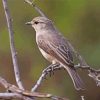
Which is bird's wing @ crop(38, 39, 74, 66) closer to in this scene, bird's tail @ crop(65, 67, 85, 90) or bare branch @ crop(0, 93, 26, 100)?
bird's tail @ crop(65, 67, 85, 90)

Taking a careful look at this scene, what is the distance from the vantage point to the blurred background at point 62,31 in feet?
24.9

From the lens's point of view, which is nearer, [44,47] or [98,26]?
[44,47]

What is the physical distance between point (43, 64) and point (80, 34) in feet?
2.52

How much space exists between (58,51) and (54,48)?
0.14 metres

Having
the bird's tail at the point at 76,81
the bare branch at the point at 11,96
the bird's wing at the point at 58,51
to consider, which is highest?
the bird's wing at the point at 58,51

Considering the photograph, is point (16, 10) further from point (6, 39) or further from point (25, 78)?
point (25, 78)

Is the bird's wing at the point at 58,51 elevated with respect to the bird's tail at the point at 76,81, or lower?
elevated

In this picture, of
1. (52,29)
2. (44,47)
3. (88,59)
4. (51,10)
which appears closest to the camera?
(44,47)

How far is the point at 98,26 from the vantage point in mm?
7879

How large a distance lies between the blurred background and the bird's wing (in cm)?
204

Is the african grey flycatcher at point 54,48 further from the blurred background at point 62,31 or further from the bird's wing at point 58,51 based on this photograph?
the blurred background at point 62,31

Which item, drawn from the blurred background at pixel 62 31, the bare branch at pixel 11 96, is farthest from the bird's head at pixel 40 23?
the bare branch at pixel 11 96

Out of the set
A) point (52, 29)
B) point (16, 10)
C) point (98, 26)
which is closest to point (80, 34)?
point (98, 26)

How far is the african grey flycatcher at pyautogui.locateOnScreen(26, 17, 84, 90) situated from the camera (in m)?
4.80
